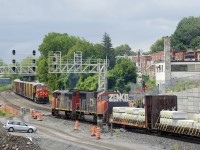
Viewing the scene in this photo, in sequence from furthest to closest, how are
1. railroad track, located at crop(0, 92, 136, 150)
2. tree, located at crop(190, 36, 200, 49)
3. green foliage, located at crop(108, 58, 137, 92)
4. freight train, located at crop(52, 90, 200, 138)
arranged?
tree, located at crop(190, 36, 200, 49), green foliage, located at crop(108, 58, 137, 92), freight train, located at crop(52, 90, 200, 138), railroad track, located at crop(0, 92, 136, 150)

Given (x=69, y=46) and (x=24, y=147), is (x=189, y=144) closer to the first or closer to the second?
(x=24, y=147)

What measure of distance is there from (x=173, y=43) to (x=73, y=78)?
46.6 metres

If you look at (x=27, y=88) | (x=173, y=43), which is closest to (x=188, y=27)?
(x=173, y=43)

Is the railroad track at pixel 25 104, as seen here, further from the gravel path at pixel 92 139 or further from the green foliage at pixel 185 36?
the green foliage at pixel 185 36

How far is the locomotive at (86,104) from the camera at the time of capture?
4716 cm

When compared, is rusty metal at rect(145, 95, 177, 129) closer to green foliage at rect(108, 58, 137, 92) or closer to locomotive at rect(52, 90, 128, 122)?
locomotive at rect(52, 90, 128, 122)

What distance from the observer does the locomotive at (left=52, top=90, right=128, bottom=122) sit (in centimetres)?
4716

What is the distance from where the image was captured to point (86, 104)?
52.6 meters

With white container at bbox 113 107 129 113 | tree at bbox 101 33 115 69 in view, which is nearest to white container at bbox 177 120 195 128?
white container at bbox 113 107 129 113

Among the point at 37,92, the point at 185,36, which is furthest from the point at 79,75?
the point at 185,36

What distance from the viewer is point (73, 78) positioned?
386 feet

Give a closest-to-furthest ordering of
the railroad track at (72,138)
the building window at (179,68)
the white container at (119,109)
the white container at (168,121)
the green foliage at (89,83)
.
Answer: the railroad track at (72,138), the white container at (168,121), the white container at (119,109), the building window at (179,68), the green foliage at (89,83)


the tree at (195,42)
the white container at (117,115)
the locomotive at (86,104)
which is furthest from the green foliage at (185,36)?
the white container at (117,115)

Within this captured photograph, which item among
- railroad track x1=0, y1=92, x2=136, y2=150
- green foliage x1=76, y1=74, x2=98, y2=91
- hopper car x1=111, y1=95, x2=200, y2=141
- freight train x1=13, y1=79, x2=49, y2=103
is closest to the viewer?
railroad track x1=0, y1=92, x2=136, y2=150
